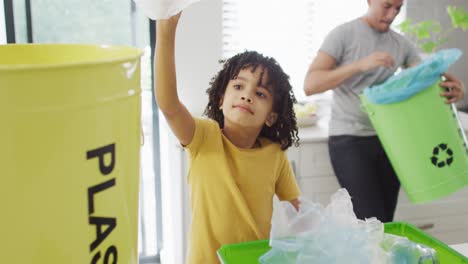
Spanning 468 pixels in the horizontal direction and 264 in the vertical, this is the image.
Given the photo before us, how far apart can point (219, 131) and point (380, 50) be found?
3.09 feet

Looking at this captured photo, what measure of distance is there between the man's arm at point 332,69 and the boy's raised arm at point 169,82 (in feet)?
2.55

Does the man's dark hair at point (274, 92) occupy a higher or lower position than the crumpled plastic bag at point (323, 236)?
higher

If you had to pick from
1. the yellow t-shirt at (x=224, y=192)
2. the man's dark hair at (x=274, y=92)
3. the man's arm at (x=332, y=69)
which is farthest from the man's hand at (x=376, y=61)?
the yellow t-shirt at (x=224, y=192)

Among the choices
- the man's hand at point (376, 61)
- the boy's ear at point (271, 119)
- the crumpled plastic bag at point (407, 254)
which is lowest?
the crumpled plastic bag at point (407, 254)

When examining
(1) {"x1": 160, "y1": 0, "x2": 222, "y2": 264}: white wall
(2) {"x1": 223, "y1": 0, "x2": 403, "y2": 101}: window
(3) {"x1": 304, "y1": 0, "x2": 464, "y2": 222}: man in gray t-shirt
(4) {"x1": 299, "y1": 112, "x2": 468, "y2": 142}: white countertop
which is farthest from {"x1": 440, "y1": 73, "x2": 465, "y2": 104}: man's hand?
(2) {"x1": 223, "y1": 0, "x2": 403, "y2": 101}: window

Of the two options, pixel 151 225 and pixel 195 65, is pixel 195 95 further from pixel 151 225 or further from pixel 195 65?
pixel 151 225

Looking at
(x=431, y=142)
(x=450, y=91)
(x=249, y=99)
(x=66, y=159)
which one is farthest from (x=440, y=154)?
(x=66, y=159)

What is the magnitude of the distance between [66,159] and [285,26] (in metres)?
2.05

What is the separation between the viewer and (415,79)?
1.25m

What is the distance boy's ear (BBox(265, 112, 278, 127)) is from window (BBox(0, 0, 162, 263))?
1.00 m

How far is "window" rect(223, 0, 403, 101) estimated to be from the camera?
2.27 meters

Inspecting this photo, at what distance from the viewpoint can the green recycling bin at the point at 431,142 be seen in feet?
4.21

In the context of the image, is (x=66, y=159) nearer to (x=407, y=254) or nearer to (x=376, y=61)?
(x=407, y=254)

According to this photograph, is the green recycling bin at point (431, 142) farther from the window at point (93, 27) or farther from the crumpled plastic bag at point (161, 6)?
the window at point (93, 27)
